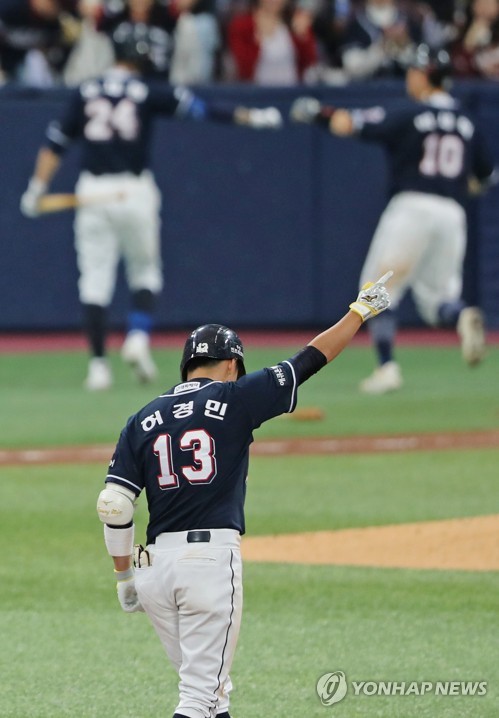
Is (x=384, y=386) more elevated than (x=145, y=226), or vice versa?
(x=145, y=226)

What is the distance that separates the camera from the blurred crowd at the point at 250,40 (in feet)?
57.1

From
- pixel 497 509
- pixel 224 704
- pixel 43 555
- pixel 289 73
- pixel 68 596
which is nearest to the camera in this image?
pixel 224 704

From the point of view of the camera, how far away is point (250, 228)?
717 inches

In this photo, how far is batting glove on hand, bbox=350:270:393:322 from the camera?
518 cm

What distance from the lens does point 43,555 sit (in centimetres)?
780

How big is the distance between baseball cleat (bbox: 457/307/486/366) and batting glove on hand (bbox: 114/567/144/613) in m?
8.25

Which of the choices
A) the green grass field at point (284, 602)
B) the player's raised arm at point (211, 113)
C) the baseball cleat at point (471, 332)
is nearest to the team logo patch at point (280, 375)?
the green grass field at point (284, 602)

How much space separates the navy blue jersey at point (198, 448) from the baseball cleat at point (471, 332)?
26.8 ft

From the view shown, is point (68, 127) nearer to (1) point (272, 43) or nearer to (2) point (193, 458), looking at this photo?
(1) point (272, 43)

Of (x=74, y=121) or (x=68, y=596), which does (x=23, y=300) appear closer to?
(x=74, y=121)

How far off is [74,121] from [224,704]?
10026 millimetres

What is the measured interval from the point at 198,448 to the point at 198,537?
0.26m

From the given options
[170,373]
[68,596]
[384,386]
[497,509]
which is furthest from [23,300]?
[68,596]

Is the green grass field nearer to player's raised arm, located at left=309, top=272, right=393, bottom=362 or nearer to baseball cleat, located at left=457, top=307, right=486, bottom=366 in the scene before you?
baseball cleat, located at left=457, top=307, right=486, bottom=366
